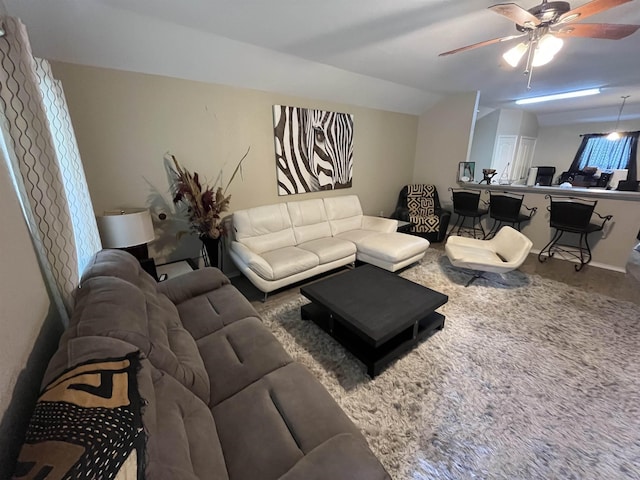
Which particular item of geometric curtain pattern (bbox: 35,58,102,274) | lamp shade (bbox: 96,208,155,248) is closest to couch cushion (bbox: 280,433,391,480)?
geometric curtain pattern (bbox: 35,58,102,274)

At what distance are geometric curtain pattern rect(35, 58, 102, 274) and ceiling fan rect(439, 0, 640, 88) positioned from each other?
2812 mm

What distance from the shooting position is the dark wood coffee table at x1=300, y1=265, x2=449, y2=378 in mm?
1828

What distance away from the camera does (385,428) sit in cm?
149

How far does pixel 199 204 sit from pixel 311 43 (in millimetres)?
1916

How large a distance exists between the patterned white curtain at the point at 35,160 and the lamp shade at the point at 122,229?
78 centimetres

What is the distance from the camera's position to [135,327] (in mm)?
1119

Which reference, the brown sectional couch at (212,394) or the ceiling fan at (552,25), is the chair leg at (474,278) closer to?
the ceiling fan at (552,25)

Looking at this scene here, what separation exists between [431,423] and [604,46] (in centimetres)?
388

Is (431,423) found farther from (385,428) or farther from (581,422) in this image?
(581,422)

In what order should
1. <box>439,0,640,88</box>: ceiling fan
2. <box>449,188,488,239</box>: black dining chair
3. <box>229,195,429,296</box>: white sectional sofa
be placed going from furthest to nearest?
<box>449,188,488,239</box>: black dining chair, <box>229,195,429,296</box>: white sectional sofa, <box>439,0,640,88</box>: ceiling fan

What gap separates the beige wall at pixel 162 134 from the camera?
2.31 meters

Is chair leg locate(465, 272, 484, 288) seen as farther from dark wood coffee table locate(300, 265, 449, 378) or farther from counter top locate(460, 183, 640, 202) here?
counter top locate(460, 183, 640, 202)

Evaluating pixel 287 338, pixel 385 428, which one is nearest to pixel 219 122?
pixel 287 338

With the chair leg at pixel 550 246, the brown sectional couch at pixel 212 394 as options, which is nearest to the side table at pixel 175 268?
the brown sectional couch at pixel 212 394
